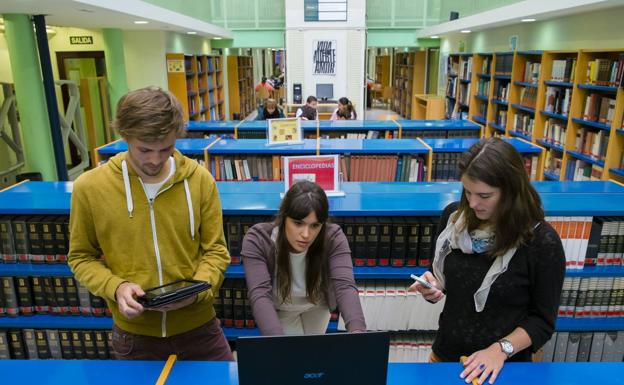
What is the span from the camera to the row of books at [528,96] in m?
7.19

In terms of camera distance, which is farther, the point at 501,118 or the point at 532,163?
the point at 501,118

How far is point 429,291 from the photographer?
1637 millimetres

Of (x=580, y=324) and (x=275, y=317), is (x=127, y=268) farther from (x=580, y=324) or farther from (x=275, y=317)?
(x=580, y=324)

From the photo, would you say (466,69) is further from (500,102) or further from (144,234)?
(144,234)

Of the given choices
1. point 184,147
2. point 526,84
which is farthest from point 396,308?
point 526,84

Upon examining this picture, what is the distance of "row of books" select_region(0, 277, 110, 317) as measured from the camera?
9.19 feet

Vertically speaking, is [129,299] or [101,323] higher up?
[129,299]

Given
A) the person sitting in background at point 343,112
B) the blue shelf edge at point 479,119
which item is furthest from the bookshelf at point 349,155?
the blue shelf edge at point 479,119

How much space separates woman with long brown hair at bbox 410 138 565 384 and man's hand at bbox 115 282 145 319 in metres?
1.00

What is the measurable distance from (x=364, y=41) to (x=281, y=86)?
7.84 meters

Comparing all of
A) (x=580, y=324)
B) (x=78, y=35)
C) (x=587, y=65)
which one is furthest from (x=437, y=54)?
(x=580, y=324)

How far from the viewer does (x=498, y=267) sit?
1.50m

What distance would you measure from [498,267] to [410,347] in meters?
1.55

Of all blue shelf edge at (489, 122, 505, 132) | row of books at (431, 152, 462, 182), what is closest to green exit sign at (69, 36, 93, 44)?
row of books at (431, 152, 462, 182)
